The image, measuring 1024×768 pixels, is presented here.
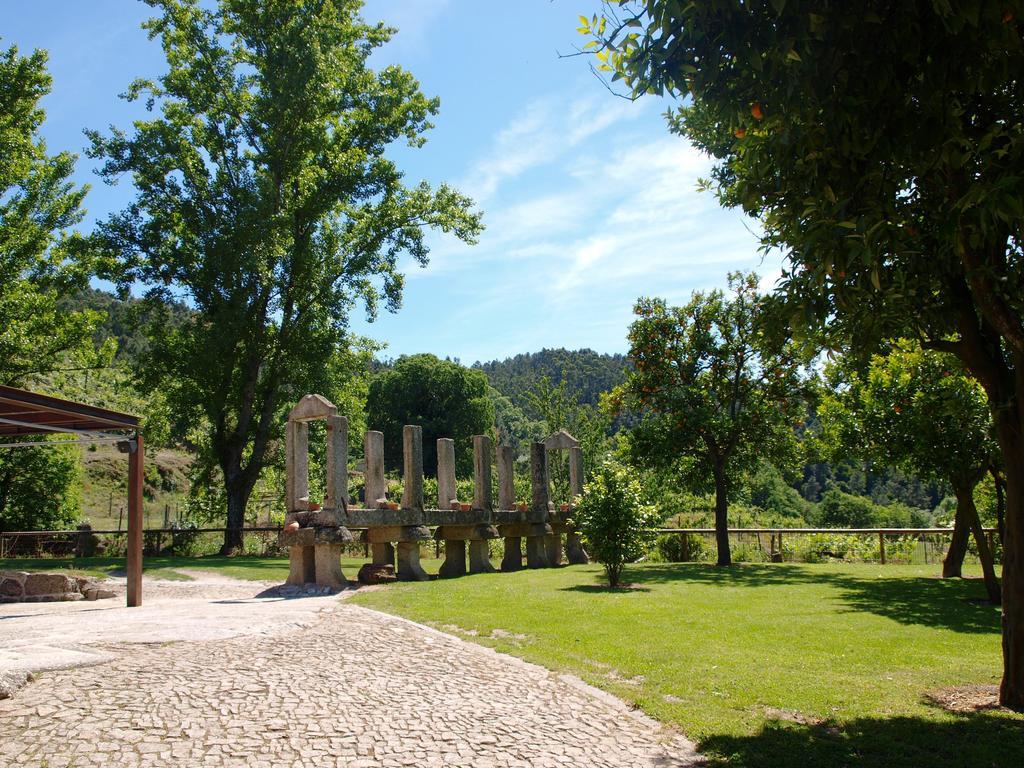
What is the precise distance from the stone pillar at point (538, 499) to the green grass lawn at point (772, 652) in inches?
183

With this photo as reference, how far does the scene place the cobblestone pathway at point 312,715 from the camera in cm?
547

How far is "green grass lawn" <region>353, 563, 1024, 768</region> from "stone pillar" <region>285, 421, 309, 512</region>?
103 inches

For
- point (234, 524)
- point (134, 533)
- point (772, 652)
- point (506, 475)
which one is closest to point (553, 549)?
point (506, 475)

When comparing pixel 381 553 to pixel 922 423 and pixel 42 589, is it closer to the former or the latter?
pixel 42 589

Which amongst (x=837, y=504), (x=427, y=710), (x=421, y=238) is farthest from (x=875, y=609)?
(x=837, y=504)

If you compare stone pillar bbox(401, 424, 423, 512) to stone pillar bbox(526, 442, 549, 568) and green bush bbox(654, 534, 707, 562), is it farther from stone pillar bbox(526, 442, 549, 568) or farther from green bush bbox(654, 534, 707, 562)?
green bush bbox(654, 534, 707, 562)

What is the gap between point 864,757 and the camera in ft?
18.2

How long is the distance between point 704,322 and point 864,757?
17027 millimetres

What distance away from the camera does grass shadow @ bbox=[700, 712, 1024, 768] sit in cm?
547

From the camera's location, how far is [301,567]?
49.8 feet

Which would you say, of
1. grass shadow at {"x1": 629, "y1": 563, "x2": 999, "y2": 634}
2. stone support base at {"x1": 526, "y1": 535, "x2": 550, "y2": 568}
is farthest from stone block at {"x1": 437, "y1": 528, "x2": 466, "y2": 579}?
grass shadow at {"x1": 629, "y1": 563, "x2": 999, "y2": 634}

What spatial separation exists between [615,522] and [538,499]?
5625mm

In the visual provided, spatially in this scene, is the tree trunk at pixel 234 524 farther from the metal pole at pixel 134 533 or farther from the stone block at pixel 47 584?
the metal pole at pixel 134 533

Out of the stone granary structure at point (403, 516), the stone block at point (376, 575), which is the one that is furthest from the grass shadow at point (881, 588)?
the stone block at point (376, 575)
